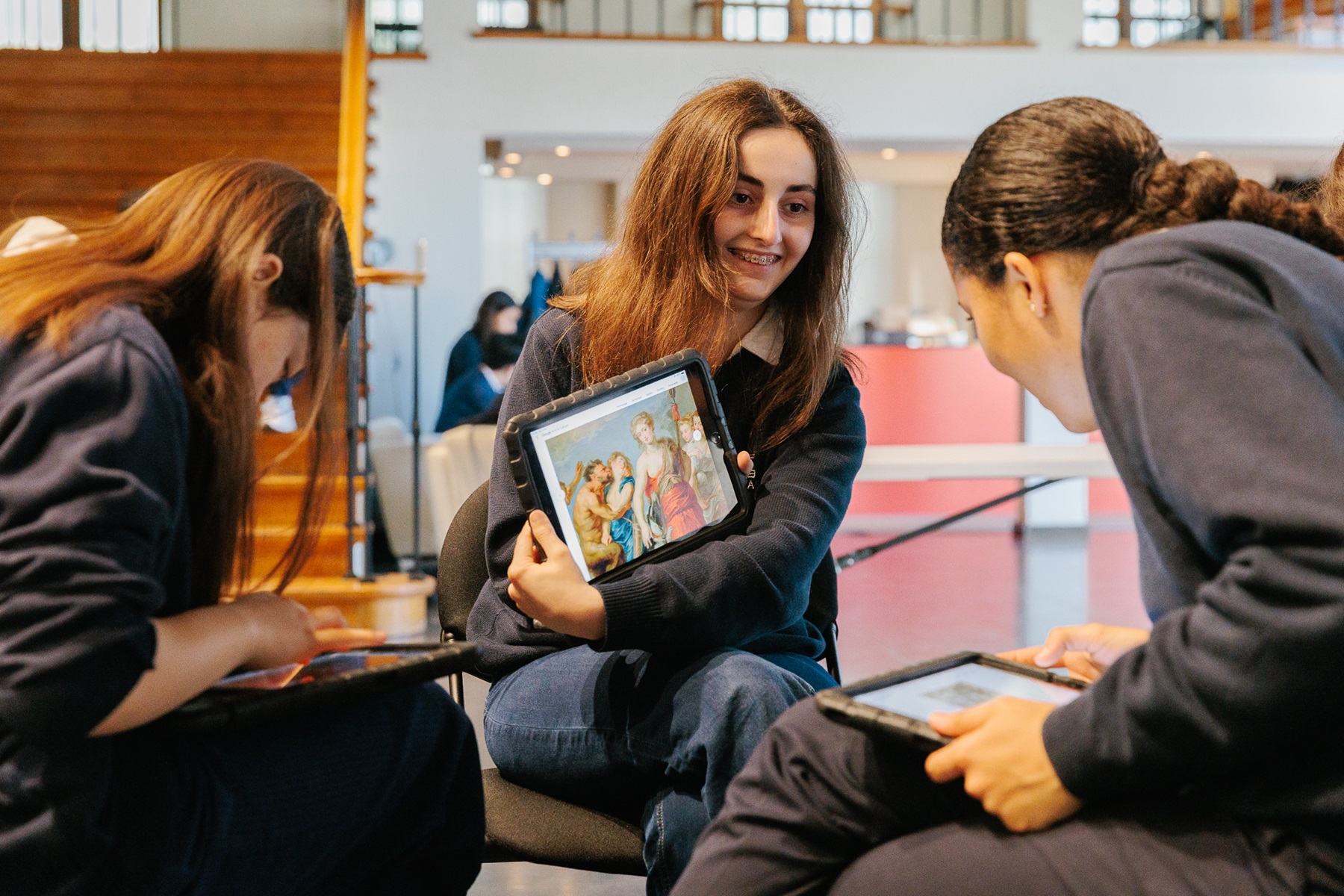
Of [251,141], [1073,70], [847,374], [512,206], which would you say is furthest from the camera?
[512,206]

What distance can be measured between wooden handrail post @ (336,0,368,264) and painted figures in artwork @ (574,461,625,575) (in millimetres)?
4099

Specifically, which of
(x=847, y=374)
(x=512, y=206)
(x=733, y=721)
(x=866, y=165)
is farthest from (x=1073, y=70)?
(x=733, y=721)

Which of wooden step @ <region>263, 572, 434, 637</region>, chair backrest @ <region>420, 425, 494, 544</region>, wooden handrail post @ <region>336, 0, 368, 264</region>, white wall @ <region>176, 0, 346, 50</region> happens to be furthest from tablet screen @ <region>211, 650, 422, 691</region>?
white wall @ <region>176, 0, 346, 50</region>

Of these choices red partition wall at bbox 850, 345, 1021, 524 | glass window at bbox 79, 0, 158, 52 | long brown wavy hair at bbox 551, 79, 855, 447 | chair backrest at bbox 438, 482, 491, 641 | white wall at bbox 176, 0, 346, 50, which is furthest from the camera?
white wall at bbox 176, 0, 346, 50

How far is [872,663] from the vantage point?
4.08 metres

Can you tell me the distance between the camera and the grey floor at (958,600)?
11.7ft

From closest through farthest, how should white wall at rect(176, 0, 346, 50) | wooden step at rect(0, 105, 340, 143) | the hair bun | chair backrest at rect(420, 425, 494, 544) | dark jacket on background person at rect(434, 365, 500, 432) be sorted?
1. the hair bun
2. chair backrest at rect(420, 425, 494, 544)
3. dark jacket on background person at rect(434, 365, 500, 432)
4. wooden step at rect(0, 105, 340, 143)
5. white wall at rect(176, 0, 346, 50)

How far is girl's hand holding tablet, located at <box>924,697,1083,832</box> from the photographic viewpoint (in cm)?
96

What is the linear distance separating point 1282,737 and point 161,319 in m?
1.04

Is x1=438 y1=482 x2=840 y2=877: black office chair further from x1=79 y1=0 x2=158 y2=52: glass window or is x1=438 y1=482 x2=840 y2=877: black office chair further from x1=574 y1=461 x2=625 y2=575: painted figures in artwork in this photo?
x1=79 y1=0 x2=158 y2=52: glass window

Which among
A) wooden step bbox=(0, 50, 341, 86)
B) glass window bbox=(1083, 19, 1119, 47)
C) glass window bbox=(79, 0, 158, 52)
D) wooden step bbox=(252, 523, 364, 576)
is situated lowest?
wooden step bbox=(252, 523, 364, 576)

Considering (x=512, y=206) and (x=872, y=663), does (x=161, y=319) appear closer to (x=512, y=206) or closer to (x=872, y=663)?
(x=872, y=663)

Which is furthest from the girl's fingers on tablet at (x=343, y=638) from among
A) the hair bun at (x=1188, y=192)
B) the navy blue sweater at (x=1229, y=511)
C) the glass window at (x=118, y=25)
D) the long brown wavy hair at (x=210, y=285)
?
the glass window at (x=118, y=25)

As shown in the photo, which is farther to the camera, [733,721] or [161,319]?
[733,721]
